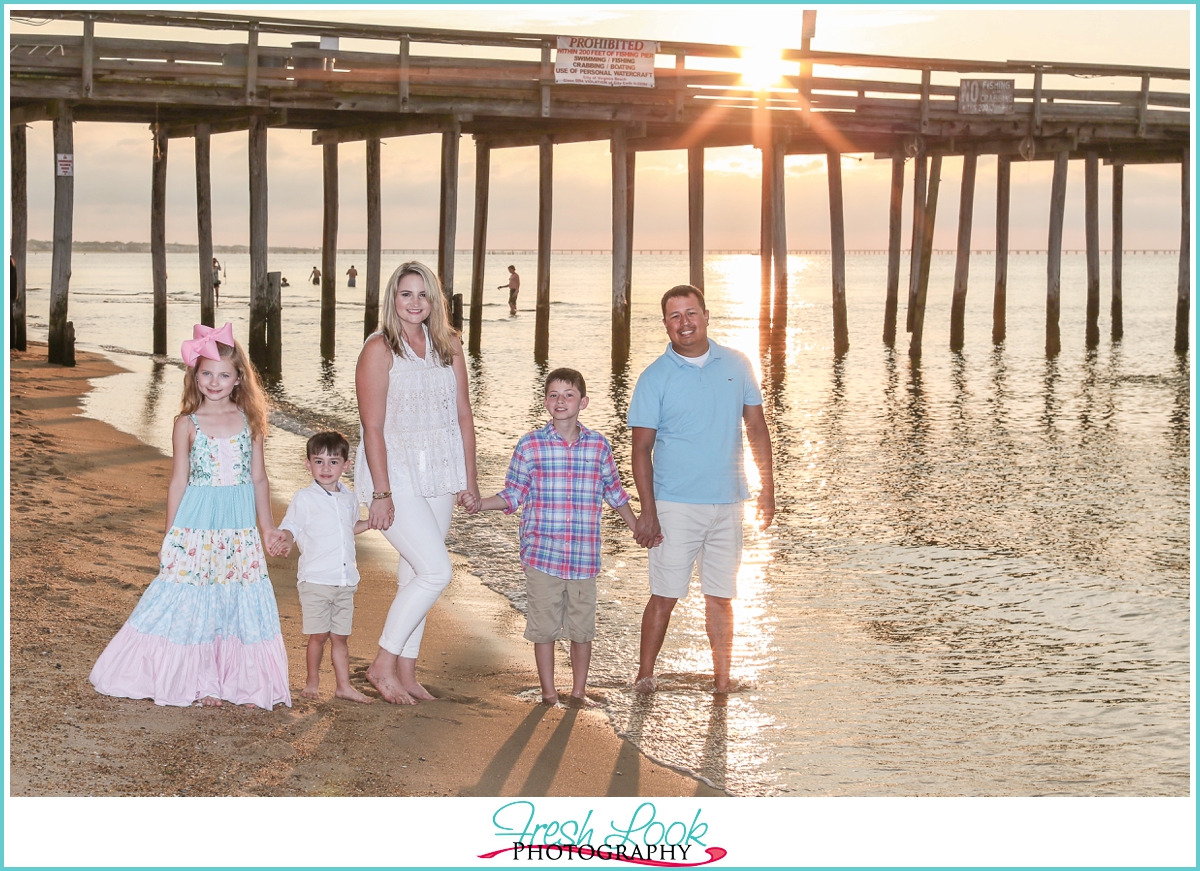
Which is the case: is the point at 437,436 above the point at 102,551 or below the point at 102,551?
above

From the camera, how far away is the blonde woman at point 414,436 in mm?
4488

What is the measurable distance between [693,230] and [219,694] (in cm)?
1677

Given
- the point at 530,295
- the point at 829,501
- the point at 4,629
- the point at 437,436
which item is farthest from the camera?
the point at 530,295

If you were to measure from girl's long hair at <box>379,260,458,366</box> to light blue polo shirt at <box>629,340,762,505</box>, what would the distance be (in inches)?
33.1

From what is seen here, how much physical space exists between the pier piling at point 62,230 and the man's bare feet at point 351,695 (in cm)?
1205

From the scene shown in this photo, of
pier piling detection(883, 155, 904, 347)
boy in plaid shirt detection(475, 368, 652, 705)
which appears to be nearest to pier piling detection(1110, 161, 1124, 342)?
pier piling detection(883, 155, 904, 347)

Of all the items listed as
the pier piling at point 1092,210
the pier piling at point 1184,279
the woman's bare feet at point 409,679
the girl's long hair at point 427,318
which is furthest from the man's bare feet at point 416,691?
the pier piling at point 1184,279

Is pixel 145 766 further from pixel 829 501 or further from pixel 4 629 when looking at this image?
pixel 829 501

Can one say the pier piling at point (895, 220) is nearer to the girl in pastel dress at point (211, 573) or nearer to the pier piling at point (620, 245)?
the pier piling at point (620, 245)

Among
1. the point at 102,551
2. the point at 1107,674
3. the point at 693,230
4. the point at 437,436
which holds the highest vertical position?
the point at 693,230

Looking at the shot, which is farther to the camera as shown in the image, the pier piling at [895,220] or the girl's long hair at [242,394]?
the pier piling at [895,220]

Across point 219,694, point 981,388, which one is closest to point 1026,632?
point 219,694

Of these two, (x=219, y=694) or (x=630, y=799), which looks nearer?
(x=630, y=799)

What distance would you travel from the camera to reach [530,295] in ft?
209
